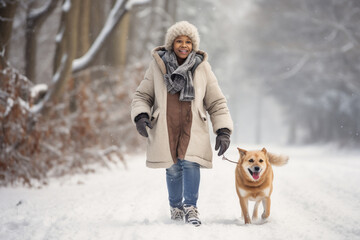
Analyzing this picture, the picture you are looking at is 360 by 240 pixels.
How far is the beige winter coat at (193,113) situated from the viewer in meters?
3.82

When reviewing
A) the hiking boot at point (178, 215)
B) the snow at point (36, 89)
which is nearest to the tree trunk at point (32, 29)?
the snow at point (36, 89)

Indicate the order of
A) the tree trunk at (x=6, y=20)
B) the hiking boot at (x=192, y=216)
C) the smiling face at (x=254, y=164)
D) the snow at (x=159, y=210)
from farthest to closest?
the tree trunk at (x=6, y=20) → the hiking boot at (x=192, y=216) → the smiling face at (x=254, y=164) → the snow at (x=159, y=210)

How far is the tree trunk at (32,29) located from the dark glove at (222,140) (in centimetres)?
530

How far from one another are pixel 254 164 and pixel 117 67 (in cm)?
709

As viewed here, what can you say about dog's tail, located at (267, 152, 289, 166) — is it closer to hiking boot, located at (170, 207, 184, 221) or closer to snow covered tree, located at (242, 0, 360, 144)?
hiking boot, located at (170, 207, 184, 221)

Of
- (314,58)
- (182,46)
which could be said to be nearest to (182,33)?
(182,46)

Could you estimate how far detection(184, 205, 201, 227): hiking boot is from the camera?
144 inches

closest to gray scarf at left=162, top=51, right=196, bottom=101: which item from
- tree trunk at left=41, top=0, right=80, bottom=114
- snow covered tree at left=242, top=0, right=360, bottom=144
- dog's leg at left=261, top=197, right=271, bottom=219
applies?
dog's leg at left=261, top=197, right=271, bottom=219

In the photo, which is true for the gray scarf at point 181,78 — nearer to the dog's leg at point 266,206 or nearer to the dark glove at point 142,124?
the dark glove at point 142,124

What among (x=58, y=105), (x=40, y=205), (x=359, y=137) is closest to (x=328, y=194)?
(x=40, y=205)

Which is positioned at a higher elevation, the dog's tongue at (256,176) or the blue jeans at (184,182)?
the dog's tongue at (256,176)

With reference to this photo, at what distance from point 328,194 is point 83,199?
354 centimetres

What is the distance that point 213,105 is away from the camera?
160 inches

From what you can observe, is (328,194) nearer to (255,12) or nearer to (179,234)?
(179,234)
